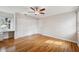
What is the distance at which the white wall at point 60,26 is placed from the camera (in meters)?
1.97

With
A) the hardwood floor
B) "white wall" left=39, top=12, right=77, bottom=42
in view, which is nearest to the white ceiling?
"white wall" left=39, top=12, right=77, bottom=42

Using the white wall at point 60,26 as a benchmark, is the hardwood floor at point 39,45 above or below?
below

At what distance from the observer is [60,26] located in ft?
6.86

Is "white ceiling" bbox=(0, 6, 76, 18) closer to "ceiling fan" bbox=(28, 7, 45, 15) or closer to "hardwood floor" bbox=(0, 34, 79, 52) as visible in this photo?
"ceiling fan" bbox=(28, 7, 45, 15)

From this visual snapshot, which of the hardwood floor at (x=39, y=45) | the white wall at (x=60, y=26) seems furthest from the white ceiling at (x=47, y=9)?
the hardwood floor at (x=39, y=45)

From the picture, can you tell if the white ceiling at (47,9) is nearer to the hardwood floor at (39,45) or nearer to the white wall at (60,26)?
the white wall at (60,26)

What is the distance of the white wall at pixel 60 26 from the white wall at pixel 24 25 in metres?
0.17

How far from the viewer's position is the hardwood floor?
2.00 metres
